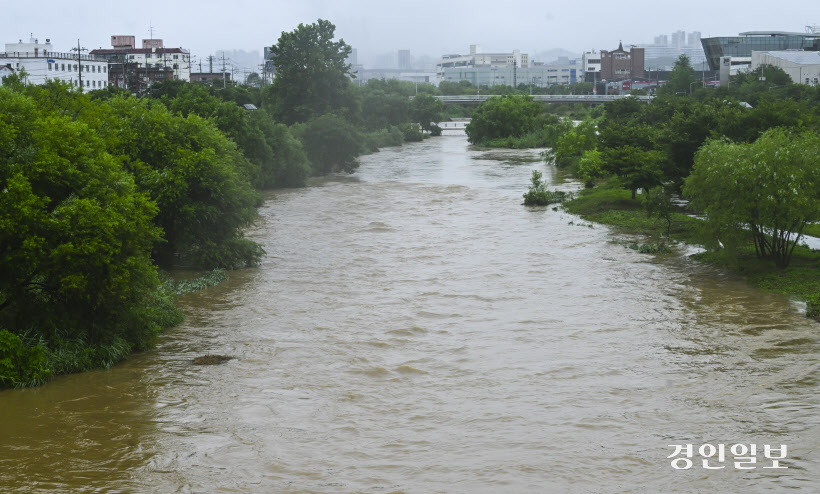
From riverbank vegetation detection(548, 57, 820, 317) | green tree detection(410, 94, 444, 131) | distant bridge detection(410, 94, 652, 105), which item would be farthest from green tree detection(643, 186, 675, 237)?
distant bridge detection(410, 94, 652, 105)

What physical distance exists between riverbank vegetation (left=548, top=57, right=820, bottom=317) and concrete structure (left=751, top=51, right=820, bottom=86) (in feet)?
196

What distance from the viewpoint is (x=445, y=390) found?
68.7ft

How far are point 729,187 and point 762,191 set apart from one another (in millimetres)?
1177

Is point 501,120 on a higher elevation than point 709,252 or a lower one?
higher

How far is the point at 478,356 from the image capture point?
23.5 metres

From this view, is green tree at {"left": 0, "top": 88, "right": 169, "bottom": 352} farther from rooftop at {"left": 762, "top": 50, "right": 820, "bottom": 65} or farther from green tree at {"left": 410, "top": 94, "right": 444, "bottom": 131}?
rooftop at {"left": 762, "top": 50, "right": 820, "bottom": 65}

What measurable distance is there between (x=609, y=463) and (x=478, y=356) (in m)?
7.15

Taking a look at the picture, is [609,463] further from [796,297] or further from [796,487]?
[796,297]

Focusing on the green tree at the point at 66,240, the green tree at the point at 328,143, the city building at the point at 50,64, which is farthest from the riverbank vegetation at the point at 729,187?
the city building at the point at 50,64

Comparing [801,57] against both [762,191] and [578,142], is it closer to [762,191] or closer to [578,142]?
[578,142]

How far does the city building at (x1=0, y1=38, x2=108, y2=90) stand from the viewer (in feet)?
347

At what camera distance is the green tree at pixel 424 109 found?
122250 millimetres

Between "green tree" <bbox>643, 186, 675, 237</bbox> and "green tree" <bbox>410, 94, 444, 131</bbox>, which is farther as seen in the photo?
"green tree" <bbox>410, 94, 444, 131</bbox>

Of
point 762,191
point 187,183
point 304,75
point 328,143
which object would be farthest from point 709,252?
point 304,75
